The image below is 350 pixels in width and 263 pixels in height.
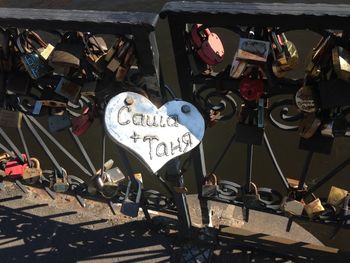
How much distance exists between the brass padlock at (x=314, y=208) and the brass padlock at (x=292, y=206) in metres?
0.03

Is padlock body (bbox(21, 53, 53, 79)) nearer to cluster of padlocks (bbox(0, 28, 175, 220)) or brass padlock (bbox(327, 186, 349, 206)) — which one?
cluster of padlocks (bbox(0, 28, 175, 220))

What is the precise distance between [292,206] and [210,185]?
1.60 feet

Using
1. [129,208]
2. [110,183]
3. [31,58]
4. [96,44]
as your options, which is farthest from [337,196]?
[31,58]

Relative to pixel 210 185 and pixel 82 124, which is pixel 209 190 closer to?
pixel 210 185

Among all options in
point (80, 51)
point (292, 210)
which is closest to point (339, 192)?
point (292, 210)

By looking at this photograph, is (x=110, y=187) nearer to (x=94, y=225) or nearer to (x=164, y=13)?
(x=94, y=225)

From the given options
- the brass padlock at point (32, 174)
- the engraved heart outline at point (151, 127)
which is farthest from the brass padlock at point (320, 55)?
the brass padlock at point (32, 174)

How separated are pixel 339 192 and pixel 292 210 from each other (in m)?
0.28

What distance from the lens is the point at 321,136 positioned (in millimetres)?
1952

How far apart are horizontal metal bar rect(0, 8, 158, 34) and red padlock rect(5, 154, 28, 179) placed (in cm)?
143

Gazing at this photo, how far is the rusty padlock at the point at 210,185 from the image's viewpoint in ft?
8.66

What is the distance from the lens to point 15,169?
10.1ft

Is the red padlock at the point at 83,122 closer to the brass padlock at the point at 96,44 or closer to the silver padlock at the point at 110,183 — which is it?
the brass padlock at the point at 96,44

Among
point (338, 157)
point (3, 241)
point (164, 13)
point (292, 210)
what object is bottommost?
point (3, 241)
